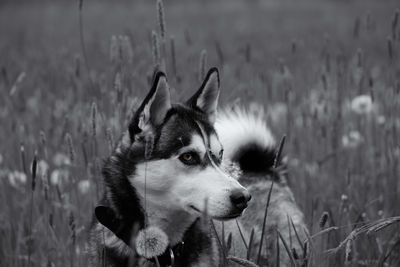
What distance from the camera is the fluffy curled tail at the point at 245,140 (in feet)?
11.1

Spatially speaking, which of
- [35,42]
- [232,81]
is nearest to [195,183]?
[232,81]

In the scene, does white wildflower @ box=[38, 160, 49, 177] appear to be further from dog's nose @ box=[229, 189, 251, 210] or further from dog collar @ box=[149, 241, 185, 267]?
dog's nose @ box=[229, 189, 251, 210]

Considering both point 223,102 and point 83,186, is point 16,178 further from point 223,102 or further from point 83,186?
point 223,102

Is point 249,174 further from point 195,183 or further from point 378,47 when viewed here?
point 378,47

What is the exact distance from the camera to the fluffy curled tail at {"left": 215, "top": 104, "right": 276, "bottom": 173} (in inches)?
133

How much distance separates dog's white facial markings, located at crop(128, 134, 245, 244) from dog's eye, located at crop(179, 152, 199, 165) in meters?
0.02

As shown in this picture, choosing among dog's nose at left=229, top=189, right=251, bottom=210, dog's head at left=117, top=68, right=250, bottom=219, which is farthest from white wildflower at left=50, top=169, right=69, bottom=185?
dog's nose at left=229, top=189, right=251, bottom=210

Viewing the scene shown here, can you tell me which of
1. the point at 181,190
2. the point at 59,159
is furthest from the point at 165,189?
the point at 59,159

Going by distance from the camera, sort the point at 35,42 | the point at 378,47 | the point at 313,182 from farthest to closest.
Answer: the point at 35,42 < the point at 378,47 < the point at 313,182

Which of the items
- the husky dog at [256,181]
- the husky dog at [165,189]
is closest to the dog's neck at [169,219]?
the husky dog at [165,189]

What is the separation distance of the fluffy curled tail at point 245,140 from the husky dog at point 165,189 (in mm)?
483

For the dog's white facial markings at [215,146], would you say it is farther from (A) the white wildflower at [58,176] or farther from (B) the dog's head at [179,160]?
(A) the white wildflower at [58,176]

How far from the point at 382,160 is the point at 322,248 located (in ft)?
4.65

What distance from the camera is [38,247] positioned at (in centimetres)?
304
